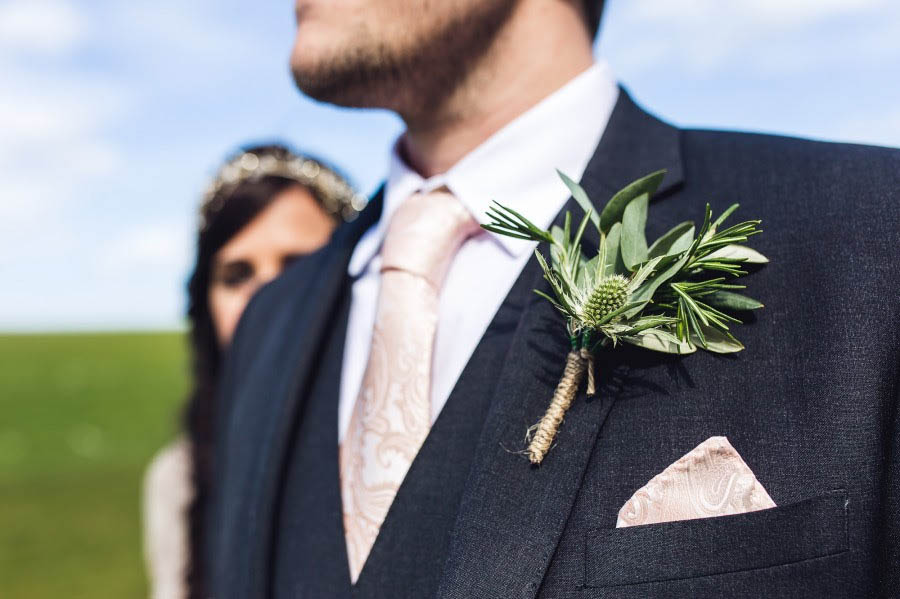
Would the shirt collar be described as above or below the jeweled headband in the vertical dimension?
above

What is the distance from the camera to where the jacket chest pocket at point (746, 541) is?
4.15 feet

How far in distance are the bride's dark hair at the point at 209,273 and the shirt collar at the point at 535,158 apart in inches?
119

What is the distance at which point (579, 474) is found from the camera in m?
1.38

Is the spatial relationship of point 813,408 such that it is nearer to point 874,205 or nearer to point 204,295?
point 874,205

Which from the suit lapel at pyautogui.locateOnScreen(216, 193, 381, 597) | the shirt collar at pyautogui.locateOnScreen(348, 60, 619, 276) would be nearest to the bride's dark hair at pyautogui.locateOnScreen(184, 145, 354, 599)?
the suit lapel at pyautogui.locateOnScreen(216, 193, 381, 597)

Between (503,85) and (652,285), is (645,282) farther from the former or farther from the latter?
(503,85)

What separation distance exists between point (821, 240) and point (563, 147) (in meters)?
0.66

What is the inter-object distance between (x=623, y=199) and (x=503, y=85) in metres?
0.76

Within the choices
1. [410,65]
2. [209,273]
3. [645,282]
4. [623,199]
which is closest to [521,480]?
[645,282]

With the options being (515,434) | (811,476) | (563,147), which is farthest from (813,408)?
(563,147)

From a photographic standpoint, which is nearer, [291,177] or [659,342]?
[659,342]

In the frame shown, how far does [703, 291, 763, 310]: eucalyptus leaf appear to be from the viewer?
1.39 metres

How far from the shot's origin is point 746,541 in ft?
4.17

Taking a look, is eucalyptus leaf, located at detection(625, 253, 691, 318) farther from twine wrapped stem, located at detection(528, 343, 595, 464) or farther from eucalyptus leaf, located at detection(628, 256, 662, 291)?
twine wrapped stem, located at detection(528, 343, 595, 464)
